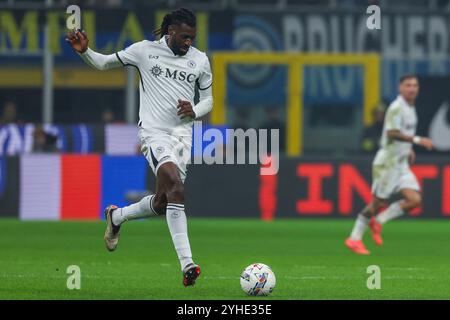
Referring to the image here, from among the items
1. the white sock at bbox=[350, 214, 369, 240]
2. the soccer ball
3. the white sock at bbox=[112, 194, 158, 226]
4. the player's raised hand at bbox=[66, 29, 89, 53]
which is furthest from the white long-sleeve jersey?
the white sock at bbox=[350, 214, 369, 240]

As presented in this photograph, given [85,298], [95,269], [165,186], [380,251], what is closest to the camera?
[85,298]

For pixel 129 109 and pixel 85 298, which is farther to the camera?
pixel 129 109

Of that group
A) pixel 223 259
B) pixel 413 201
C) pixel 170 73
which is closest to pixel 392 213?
pixel 413 201

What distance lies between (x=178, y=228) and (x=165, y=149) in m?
0.79

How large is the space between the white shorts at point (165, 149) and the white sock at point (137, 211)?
30cm

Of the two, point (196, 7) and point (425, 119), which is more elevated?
point (196, 7)

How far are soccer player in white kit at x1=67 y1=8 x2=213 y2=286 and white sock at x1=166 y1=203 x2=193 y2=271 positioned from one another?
0.84 ft

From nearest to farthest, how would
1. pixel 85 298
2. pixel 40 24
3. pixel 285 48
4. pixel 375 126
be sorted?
pixel 85 298, pixel 375 126, pixel 40 24, pixel 285 48

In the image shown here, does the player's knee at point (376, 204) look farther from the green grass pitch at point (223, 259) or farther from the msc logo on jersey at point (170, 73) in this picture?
the msc logo on jersey at point (170, 73)

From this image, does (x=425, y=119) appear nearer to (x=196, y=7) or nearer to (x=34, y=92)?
(x=196, y=7)

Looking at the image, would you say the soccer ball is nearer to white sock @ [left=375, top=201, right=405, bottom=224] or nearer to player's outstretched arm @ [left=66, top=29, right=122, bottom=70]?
player's outstretched arm @ [left=66, top=29, right=122, bottom=70]

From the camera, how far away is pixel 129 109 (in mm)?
25875

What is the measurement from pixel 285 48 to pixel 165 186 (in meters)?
16.5
